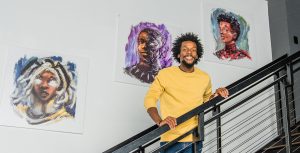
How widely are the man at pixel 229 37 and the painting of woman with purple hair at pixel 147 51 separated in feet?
2.10

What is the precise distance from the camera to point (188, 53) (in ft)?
8.41

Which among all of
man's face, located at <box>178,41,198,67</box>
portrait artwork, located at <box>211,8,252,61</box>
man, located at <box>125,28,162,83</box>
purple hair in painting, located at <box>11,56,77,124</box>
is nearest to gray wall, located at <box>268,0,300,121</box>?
portrait artwork, located at <box>211,8,252,61</box>

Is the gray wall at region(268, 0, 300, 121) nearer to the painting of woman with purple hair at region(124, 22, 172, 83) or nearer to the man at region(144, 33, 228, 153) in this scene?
the painting of woman with purple hair at region(124, 22, 172, 83)

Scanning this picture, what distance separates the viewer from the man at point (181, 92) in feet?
7.70

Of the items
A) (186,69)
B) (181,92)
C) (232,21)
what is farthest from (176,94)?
(232,21)

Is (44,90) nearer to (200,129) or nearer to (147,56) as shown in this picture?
(147,56)

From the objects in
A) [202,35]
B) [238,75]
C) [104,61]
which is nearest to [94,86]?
[104,61]

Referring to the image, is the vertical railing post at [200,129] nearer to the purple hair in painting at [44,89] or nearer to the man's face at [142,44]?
→ the purple hair in painting at [44,89]

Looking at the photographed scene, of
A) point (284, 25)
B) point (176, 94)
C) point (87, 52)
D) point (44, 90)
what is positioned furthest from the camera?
point (284, 25)

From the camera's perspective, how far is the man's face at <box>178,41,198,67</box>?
8.35 ft

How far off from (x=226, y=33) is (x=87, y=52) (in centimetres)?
160

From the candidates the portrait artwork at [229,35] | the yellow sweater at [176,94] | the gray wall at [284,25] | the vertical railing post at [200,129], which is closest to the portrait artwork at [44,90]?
the yellow sweater at [176,94]

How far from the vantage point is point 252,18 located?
14.3 feet

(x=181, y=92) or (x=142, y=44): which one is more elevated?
(x=142, y=44)
